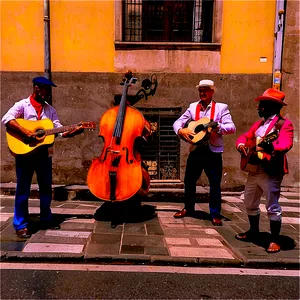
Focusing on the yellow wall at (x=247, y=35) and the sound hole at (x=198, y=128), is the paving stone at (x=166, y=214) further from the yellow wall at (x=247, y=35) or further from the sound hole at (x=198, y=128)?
the yellow wall at (x=247, y=35)

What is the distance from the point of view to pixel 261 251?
414cm

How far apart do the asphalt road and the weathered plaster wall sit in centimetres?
419

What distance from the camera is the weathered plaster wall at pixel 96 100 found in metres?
7.53

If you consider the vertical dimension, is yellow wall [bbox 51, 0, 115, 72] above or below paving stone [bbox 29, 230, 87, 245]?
above

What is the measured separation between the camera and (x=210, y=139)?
4992 millimetres

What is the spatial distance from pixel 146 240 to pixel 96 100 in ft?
13.5

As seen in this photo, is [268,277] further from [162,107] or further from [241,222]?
[162,107]

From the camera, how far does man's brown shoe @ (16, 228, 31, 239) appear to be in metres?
4.37

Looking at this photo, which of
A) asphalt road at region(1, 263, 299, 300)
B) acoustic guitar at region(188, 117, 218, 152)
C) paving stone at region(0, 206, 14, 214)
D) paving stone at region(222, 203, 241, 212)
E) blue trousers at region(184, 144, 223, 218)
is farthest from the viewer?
paving stone at region(222, 203, 241, 212)

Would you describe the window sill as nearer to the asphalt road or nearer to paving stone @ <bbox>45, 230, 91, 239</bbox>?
paving stone @ <bbox>45, 230, 91, 239</bbox>

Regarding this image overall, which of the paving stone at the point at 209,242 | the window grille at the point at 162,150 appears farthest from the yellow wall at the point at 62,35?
the paving stone at the point at 209,242

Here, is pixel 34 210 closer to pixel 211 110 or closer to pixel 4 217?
pixel 4 217

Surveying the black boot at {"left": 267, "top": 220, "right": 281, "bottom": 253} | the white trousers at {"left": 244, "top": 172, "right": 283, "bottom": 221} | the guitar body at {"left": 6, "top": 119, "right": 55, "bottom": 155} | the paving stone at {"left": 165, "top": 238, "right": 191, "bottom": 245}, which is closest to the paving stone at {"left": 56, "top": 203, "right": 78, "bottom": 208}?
the guitar body at {"left": 6, "top": 119, "right": 55, "bottom": 155}

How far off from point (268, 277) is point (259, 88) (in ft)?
16.8
